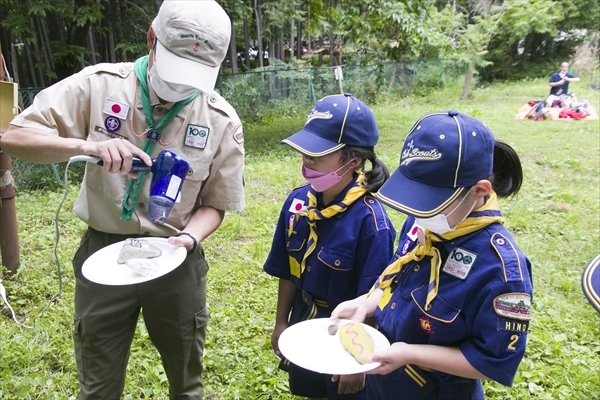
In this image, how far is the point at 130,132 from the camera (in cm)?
184

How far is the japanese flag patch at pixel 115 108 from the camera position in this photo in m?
1.79

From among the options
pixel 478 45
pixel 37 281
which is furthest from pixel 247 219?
pixel 478 45

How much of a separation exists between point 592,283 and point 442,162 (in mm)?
941

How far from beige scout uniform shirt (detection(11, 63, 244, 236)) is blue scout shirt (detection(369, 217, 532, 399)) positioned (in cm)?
87

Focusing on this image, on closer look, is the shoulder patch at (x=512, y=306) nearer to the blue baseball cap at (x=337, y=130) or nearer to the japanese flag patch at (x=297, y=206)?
the blue baseball cap at (x=337, y=130)

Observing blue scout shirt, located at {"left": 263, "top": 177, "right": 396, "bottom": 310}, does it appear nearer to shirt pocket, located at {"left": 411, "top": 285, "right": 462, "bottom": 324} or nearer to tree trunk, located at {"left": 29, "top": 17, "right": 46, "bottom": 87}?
shirt pocket, located at {"left": 411, "top": 285, "right": 462, "bottom": 324}

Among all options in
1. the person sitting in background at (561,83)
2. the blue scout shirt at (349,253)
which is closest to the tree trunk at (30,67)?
the blue scout shirt at (349,253)

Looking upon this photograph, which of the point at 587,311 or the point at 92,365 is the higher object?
the point at 92,365

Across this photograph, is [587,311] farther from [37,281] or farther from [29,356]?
[37,281]

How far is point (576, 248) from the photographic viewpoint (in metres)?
4.80

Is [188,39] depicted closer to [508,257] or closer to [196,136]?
[196,136]

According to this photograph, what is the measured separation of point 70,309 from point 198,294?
1958 millimetres

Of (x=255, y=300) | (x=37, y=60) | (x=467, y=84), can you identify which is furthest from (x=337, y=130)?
(x=467, y=84)

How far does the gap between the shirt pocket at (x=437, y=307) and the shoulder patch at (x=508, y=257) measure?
167 millimetres
